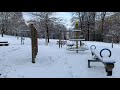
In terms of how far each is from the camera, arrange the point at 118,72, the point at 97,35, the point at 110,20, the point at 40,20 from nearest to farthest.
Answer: the point at 118,72 → the point at 40,20 → the point at 110,20 → the point at 97,35

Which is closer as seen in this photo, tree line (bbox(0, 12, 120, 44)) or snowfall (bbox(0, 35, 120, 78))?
snowfall (bbox(0, 35, 120, 78))

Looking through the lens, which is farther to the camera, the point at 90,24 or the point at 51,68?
the point at 90,24

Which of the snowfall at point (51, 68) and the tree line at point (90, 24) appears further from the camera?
the tree line at point (90, 24)

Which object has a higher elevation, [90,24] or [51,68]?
[90,24]

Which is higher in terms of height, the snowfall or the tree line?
the tree line

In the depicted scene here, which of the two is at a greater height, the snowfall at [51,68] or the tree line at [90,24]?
the tree line at [90,24]
